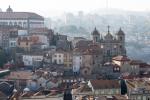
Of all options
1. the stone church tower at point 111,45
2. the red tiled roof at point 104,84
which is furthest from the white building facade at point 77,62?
the red tiled roof at point 104,84

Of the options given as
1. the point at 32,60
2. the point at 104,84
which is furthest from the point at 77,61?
the point at 104,84

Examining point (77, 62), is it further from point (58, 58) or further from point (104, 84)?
point (104, 84)

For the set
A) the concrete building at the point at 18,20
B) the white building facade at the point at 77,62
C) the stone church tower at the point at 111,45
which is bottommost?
the white building facade at the point at 77,62

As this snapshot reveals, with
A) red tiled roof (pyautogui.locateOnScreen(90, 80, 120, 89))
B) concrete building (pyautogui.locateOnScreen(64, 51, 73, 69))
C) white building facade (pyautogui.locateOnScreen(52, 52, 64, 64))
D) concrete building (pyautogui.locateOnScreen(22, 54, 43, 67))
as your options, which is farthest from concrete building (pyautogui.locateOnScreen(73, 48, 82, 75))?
red tiled roof (pyautogui.locateOnScreen(90, 80, 120, 89))

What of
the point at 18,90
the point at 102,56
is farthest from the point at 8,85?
the point at 102,56

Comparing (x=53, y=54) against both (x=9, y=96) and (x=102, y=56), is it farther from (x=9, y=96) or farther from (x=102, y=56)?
(x=9, y=96)

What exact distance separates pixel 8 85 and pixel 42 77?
278 cm

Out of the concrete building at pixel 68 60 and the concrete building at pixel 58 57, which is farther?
the concrete building at pixel 58 57

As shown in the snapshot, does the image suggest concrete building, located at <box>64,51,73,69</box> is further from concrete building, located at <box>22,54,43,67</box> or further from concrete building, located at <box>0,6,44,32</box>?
concrete building, located at <box>0,6,44,32</box>

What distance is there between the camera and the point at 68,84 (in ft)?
143

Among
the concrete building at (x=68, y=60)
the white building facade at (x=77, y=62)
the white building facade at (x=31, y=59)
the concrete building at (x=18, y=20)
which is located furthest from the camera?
the concrete building at (x=18, y=20)

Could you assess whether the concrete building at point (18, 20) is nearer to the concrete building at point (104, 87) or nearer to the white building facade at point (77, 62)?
the white building facade at point (77, 62)

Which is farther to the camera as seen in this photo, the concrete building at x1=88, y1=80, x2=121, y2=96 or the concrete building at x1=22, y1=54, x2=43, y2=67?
the concrete building at x1=22, y1=54, x2=43, y2=67

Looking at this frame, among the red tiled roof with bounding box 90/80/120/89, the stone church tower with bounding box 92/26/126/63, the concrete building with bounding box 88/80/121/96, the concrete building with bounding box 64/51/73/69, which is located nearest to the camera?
the concrete building with bounding box 88/80/121/96
